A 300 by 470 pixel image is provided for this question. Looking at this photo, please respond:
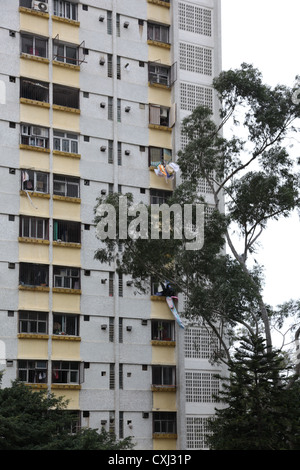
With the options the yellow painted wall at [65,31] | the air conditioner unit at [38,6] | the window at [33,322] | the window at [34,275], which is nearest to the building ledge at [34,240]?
the window at [34,275]

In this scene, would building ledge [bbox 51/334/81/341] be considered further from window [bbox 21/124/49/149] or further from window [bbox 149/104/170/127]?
window [bbox 149/104/170/127]

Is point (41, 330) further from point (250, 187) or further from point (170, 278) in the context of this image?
point (250, 187)

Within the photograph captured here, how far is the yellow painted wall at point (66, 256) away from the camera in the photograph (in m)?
38.4

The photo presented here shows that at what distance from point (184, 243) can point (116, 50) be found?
11891 mm

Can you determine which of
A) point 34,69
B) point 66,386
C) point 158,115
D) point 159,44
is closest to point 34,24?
point 34,69

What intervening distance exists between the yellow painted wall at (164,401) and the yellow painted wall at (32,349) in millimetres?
5256

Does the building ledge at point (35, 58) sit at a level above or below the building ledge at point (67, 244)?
above

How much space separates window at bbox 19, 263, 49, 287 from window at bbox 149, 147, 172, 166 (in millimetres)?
7204

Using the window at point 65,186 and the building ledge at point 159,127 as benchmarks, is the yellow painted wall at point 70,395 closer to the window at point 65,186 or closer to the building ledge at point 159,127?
the window at point 65,186

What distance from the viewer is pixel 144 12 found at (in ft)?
140

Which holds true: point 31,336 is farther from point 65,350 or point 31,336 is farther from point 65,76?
point 65,76

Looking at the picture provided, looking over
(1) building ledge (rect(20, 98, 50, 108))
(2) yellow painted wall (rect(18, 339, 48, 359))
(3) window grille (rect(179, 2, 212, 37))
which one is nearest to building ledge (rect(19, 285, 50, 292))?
(2) yellow painted wall (rect(18, 339, 48, 359))

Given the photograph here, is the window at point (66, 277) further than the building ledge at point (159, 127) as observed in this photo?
No

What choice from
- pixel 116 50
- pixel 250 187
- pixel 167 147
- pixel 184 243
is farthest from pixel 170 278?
pixel 116 50
